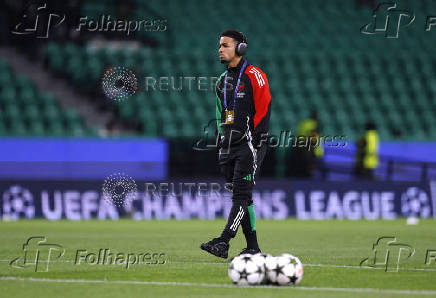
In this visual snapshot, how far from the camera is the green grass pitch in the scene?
26.2 ft

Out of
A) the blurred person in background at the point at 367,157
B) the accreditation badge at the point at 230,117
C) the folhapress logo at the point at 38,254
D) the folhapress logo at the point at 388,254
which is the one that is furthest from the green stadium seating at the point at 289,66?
the accreditation badge at the point at 230,117

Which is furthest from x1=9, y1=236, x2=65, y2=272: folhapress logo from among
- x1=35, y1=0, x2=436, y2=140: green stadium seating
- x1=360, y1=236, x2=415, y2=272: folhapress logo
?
x1=35, y1=0, x2=436, y2=140: green stadium seating

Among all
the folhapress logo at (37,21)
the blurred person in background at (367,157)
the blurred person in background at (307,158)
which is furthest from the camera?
the folhapress logo at (37,21)

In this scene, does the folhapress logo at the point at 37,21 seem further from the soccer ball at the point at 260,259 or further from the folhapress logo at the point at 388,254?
the soccer ball at the point at 260,259

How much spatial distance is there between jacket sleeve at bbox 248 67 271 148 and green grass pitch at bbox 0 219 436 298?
1.47 metres

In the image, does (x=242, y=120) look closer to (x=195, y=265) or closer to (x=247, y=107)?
(x=247, y=107)

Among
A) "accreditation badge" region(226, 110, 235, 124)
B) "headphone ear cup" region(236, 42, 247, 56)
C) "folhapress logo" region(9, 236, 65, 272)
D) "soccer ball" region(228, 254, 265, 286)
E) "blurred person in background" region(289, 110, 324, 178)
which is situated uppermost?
"headphone ear cup" region(236, 42, 247, 56)

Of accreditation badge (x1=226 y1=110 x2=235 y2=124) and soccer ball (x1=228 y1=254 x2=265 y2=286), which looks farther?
accreditation badge (x1=226 y1=110 x2=235 y2=124)

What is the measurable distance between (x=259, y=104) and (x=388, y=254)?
9.16 feet

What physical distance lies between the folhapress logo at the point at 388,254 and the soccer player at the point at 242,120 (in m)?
1.41

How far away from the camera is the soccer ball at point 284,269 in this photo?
8117 mm

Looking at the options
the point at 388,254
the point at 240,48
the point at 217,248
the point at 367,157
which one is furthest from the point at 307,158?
the point at 217,248

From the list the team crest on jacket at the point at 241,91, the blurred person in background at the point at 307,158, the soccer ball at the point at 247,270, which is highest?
the team crest on jacket at the point at 241,91

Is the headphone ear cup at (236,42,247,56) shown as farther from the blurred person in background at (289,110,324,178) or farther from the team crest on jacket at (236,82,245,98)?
the blurred person in background at (289,110,324,178)
